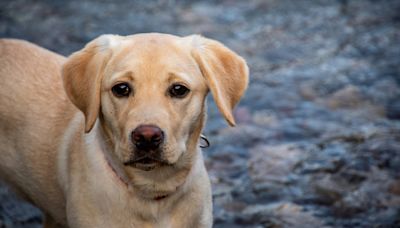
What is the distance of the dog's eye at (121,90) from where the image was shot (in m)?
4.13

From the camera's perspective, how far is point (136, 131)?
3914mm

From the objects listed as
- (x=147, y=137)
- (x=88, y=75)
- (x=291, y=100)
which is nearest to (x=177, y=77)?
(x=147, y=137)

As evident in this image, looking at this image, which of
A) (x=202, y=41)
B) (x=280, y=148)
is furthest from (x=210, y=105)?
(x=202, y=41)

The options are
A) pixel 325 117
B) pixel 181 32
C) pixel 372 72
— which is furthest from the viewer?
pixel 181 32

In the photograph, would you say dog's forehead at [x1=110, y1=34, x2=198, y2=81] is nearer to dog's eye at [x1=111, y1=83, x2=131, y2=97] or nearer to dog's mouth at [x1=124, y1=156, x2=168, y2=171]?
dog's eye at [x1=111, y1=83, x2=131, y2=97]

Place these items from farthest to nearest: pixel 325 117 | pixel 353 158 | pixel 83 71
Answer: pixel 325 117 < pixel 353 158 < pixel 83 71

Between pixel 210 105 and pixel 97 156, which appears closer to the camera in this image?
pixel 97 156

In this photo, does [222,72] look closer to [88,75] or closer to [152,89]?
[152,89]

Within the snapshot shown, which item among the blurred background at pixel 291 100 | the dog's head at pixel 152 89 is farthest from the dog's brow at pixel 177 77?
the blurred background at pixel 291 100

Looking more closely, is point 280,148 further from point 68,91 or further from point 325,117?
point 68,91

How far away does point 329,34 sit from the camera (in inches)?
375

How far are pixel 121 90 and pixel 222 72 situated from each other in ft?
1.89

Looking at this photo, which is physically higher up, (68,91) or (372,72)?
(68,91)

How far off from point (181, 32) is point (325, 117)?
246cm
